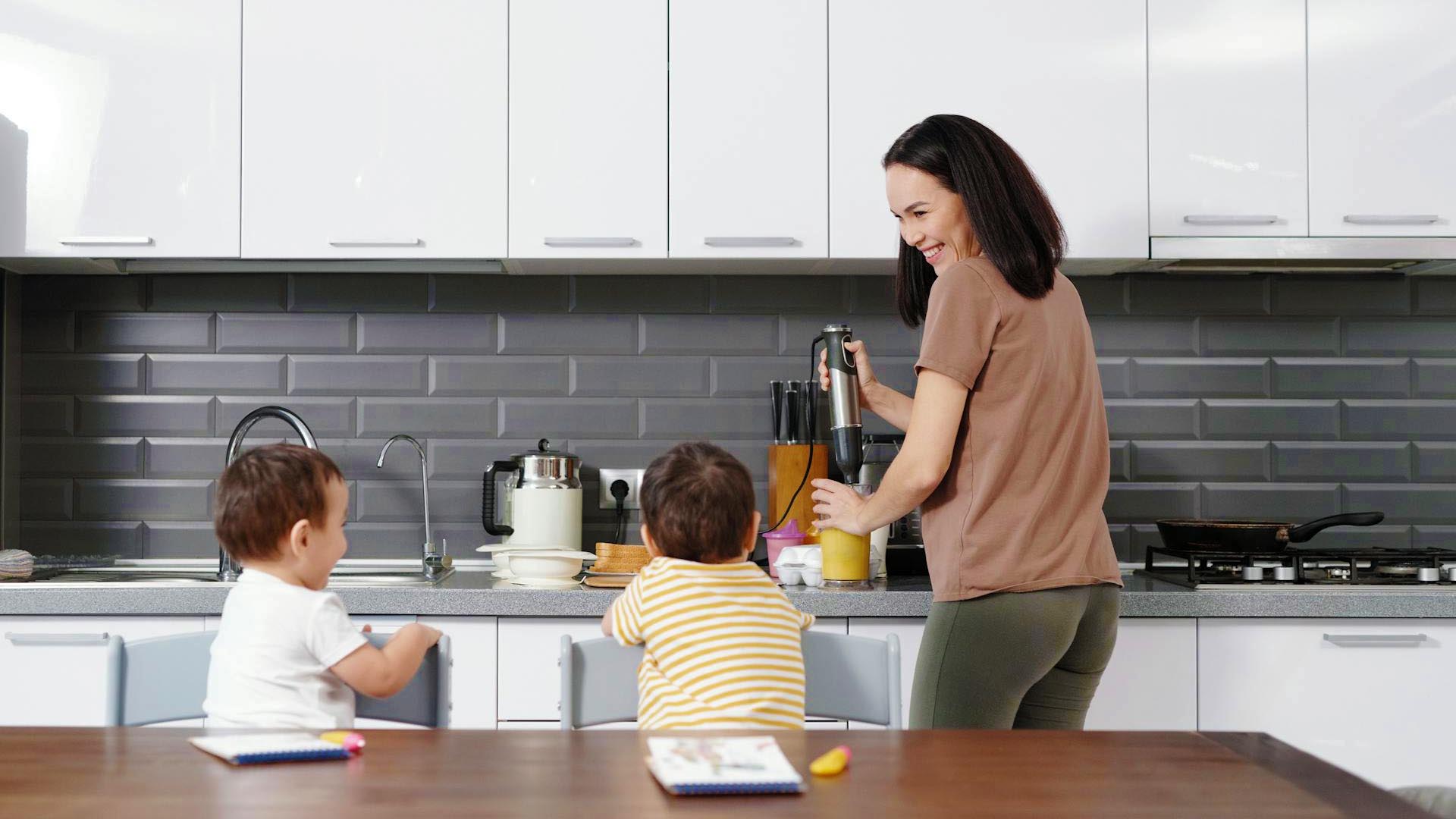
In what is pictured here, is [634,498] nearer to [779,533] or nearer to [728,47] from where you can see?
[779,533]

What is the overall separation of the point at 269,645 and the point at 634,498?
1.50m

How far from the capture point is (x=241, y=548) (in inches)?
56.1

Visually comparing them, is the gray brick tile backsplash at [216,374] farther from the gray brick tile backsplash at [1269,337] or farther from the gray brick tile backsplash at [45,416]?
the gray brick tile backsplash at [1269,337]

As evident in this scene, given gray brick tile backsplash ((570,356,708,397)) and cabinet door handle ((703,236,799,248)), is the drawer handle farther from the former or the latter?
cabinet door handle ((703,236,799,248))

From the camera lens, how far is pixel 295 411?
281 centimetres

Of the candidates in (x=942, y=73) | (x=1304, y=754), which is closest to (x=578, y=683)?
(x=1304, y=754)

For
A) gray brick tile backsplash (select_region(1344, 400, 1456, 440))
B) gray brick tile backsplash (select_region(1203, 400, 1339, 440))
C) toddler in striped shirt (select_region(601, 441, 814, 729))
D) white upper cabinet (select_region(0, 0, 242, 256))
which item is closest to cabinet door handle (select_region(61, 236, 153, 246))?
white upper cabinet (select_region(0, 0, 242, 256))

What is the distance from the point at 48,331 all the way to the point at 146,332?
0.75 ft

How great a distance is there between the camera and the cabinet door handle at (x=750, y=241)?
97.7 inches

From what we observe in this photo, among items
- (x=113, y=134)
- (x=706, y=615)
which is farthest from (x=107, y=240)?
(x=706, y=615)

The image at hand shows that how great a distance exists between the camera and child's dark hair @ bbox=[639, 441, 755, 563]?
147 cm

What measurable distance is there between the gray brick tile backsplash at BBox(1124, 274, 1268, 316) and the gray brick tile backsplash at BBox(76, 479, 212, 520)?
230 cm

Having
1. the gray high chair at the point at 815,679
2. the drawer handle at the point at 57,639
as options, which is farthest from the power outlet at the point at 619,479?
the gray high chair at the point at 815,679

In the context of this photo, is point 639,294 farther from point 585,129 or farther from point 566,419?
point 585,129
